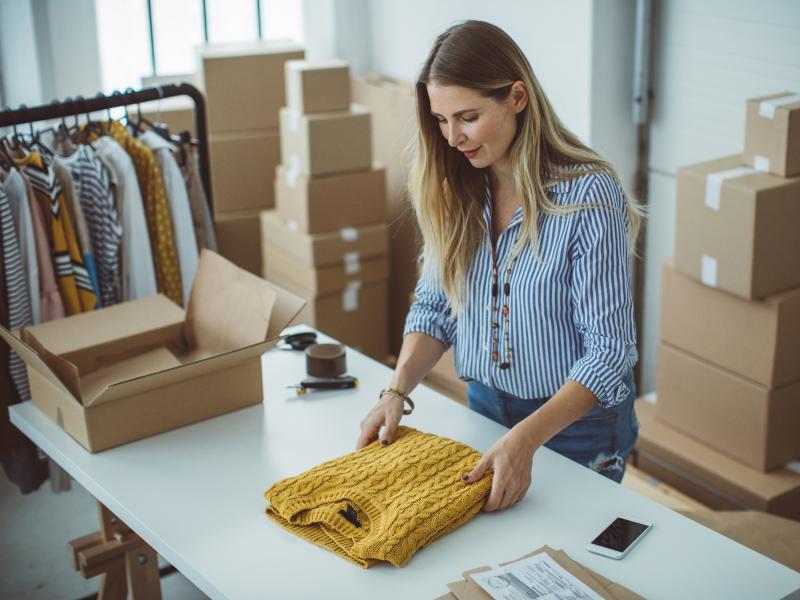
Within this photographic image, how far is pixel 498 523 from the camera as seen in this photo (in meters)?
1.66

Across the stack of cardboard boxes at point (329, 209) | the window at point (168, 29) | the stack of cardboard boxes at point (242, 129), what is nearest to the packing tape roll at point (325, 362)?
the stack of cardboard boxes at point (329, 209)

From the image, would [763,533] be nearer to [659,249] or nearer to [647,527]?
[647,527]

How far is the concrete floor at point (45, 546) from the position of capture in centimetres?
288

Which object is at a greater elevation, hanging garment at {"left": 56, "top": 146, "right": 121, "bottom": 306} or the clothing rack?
the clothing rack

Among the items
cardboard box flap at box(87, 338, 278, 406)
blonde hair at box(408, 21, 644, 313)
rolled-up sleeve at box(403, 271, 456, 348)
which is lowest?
cardboard box flap at box(87, 338, 278, 406)

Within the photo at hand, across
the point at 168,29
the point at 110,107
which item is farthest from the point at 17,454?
the point at 168,29

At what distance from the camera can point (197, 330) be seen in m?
2.27

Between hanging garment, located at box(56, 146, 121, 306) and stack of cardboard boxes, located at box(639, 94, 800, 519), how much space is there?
60.8 inches

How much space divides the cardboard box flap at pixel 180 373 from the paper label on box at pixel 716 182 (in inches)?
53.3

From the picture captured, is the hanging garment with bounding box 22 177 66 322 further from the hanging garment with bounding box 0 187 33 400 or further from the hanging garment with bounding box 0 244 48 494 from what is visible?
the hanging garment with bounding box 0 244 48 494

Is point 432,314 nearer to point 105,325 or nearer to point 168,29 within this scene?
point 105,325

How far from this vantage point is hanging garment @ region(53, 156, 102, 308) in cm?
259

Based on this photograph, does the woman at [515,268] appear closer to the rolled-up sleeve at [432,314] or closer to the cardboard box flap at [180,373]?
the rolled-up sleeve at [432,314]

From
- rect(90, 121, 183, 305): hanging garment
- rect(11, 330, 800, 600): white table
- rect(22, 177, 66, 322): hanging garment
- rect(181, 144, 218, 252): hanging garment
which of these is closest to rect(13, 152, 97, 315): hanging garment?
rect(22, 177, 66, 322): hanging garment
